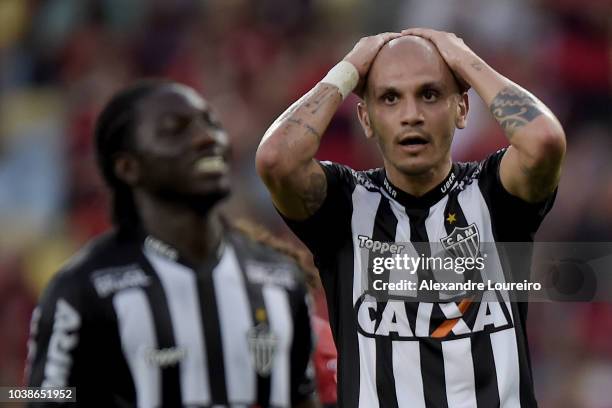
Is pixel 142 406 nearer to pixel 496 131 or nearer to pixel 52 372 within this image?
pixel 52 372

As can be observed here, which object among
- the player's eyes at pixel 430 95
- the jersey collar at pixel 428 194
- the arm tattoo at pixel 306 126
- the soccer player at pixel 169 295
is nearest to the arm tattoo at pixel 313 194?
the arm tattoo at pixel 306 126

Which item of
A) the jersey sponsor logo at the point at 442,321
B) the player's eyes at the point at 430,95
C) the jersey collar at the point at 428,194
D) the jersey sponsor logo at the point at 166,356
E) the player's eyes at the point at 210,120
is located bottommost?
the jersey sponsor logo at the point at 166,356

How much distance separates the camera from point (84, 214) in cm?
1030

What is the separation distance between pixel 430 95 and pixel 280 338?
113 centimetres

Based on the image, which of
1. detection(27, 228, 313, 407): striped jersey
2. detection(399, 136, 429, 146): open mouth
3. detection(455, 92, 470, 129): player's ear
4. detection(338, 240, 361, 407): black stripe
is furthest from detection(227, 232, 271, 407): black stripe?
detection(455, 92, 470, 129): player's ear

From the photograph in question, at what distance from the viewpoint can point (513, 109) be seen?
463 cm

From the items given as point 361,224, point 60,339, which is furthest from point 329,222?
point 60,339

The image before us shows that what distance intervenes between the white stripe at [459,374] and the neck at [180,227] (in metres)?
0.92

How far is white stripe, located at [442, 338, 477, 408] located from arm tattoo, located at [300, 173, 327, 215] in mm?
683

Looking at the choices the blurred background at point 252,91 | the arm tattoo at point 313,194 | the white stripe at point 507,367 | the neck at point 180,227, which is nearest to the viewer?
the neck at point 180,227

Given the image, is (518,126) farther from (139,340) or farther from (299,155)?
(139,340)

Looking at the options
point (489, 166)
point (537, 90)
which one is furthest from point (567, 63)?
point (489, 166)

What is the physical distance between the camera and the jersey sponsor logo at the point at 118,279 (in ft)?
13.0

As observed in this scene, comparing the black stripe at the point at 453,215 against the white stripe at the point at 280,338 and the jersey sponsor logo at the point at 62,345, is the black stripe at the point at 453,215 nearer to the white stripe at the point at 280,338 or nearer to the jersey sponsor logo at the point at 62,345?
the white stripe at the point at 280,338
